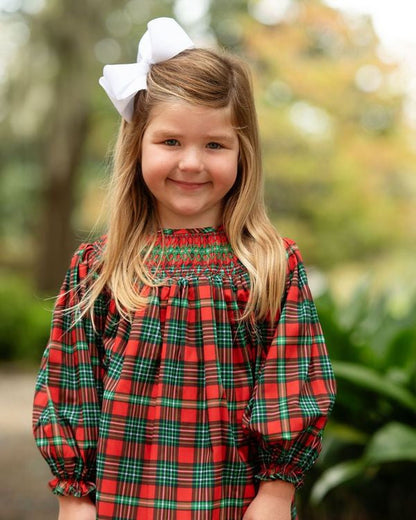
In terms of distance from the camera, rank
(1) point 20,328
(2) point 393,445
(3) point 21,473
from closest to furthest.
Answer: (2) point 393,445, (3) point 21,473, (1) point 20,328

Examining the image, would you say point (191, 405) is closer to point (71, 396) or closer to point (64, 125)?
point (71, 396)

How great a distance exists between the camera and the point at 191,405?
1796 mm

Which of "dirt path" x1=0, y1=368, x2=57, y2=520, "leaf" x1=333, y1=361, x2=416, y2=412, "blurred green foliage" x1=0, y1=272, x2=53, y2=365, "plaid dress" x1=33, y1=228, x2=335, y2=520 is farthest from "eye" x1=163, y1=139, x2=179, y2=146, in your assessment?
"blurred green foliage" x1=0, y1=272, x2=53, y2=365

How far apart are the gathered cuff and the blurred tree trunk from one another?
30.5 ft

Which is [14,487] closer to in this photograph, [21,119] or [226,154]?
[226,154]

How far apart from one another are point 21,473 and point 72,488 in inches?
124

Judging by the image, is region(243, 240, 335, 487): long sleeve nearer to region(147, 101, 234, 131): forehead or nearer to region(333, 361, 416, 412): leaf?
region(147, 101, 234, 131): forehead

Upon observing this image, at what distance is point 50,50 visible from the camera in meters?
10.6

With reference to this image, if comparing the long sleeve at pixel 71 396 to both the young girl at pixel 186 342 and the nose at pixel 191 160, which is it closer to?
the young girl at pixel 186 342

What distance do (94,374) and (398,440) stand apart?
1279mm

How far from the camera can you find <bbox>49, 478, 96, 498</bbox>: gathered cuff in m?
1.82

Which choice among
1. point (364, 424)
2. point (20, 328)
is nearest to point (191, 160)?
point (364, 424)

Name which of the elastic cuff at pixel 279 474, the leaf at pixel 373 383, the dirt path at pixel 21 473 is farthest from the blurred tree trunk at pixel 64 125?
the elastic cuff at pixel 279 474

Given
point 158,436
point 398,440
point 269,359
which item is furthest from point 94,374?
point 398,440
